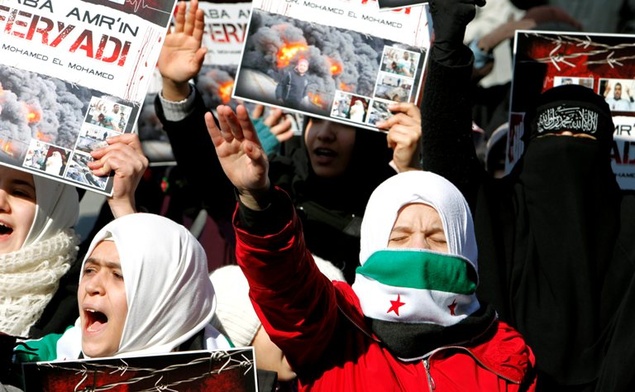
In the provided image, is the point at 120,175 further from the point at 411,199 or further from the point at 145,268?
the point at 411,199

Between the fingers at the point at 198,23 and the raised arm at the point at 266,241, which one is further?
the fingers at the point at 198,23

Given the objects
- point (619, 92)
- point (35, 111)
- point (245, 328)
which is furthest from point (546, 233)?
point (35, 111)

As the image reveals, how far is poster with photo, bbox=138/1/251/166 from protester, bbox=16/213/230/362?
2130 millimetres

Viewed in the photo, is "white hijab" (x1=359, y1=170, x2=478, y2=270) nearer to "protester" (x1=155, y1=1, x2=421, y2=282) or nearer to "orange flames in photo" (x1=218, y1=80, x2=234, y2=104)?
"protester" (x1=155, y1=1, x2=421, y2=282)

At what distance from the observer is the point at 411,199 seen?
13.0ft

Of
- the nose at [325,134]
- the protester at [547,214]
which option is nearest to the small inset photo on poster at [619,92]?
the protester at [547,214]

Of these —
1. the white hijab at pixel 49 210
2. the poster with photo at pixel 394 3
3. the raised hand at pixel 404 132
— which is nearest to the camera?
the white hijab at pixel 49 210

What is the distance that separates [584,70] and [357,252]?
115 cm

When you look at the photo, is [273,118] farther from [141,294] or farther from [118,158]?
[141,294]

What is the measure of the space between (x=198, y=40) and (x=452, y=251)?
163 centimetres

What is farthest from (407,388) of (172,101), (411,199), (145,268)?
(172,101)

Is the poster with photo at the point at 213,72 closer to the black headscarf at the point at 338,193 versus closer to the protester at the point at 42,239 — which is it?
the black headscarf at the point at 338,193

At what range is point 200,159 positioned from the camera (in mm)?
5148

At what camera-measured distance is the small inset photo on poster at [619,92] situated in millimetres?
5055
